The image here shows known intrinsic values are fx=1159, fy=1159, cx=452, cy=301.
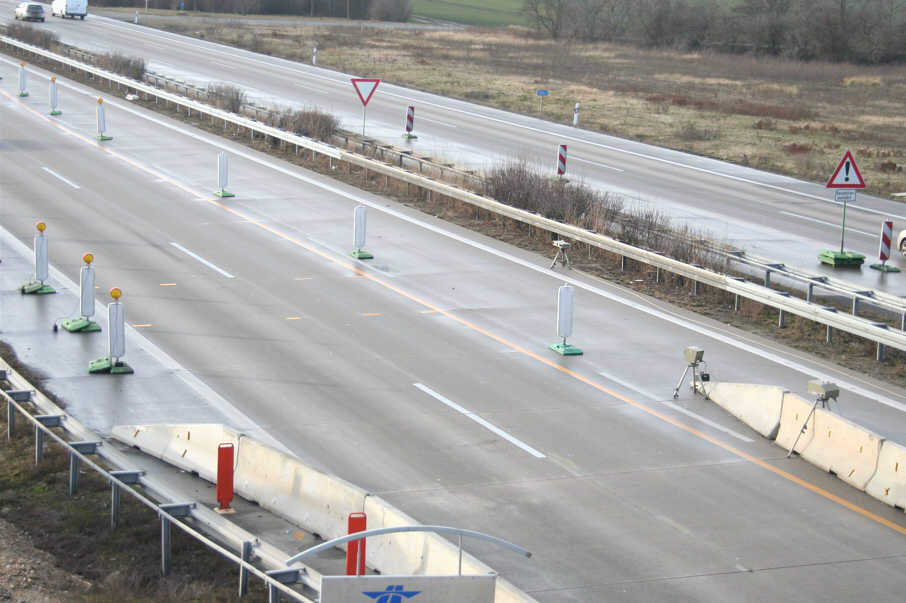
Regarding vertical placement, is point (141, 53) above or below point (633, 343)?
→ above

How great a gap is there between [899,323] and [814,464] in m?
6.66

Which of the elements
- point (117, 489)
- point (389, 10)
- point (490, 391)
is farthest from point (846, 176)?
point (389, 10)

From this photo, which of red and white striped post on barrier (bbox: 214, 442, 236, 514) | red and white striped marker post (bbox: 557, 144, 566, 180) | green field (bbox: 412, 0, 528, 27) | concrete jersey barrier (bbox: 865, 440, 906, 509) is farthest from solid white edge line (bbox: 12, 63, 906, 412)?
green field (bbox: 412, 0, 528, 27)

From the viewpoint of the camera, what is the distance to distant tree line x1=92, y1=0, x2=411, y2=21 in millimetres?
114375

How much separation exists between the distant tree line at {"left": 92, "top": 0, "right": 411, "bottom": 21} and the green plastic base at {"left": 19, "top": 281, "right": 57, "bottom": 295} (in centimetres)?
9787

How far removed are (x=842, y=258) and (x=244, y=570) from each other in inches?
648

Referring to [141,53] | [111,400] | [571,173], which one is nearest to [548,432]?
[111,400]

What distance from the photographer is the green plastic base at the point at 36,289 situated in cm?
1820

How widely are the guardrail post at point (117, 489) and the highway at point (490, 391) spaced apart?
228 centimetres

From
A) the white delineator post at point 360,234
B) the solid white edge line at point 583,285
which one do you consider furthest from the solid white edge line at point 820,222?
the white delineator post at point 360,234

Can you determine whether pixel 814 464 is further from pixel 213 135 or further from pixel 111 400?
pixel 213 135

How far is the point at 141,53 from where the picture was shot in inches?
2368

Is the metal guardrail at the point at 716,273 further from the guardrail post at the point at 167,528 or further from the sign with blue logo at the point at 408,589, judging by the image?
the guardrail post at the point at 167,528

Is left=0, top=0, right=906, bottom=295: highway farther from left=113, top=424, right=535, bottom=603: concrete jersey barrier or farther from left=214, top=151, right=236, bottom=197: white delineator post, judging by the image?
left=113, top=424, right=535, bottom=603: concrete jersey barrier
